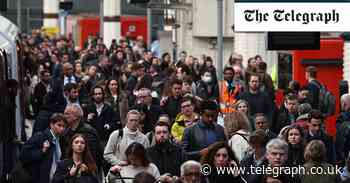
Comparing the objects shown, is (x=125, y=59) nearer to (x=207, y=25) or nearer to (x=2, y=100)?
(x=207, y=25)

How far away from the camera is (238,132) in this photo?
1689 centimetres

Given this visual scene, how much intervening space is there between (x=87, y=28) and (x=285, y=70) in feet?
129

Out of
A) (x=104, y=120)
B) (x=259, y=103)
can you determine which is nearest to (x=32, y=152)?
(x=104, y=120)

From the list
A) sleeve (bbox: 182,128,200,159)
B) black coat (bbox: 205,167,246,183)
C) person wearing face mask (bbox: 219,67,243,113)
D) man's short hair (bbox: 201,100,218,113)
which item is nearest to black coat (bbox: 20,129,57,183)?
sleeve (bbox: 182,128,200,159)

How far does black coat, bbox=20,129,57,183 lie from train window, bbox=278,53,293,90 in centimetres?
1264

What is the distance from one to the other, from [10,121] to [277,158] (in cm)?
607

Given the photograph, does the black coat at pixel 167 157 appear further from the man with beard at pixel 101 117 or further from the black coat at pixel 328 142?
the man with beard at pixel 101 117

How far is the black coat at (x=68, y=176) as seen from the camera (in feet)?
47.3

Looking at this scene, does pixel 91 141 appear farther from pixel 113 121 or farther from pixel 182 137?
pixel 113 121

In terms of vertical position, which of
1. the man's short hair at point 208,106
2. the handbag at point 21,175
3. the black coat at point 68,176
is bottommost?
the handbag at point 21,175

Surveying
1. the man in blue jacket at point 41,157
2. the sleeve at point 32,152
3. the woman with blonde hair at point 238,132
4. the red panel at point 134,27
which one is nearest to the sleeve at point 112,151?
the man in blue jacket at point 41,157

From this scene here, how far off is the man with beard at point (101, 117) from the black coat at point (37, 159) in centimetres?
357

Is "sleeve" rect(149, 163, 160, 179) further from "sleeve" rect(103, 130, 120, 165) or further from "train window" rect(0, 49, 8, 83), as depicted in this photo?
"train window" rect(0, 49, 8, 83)

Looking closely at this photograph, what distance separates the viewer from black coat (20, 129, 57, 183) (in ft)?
53.2
